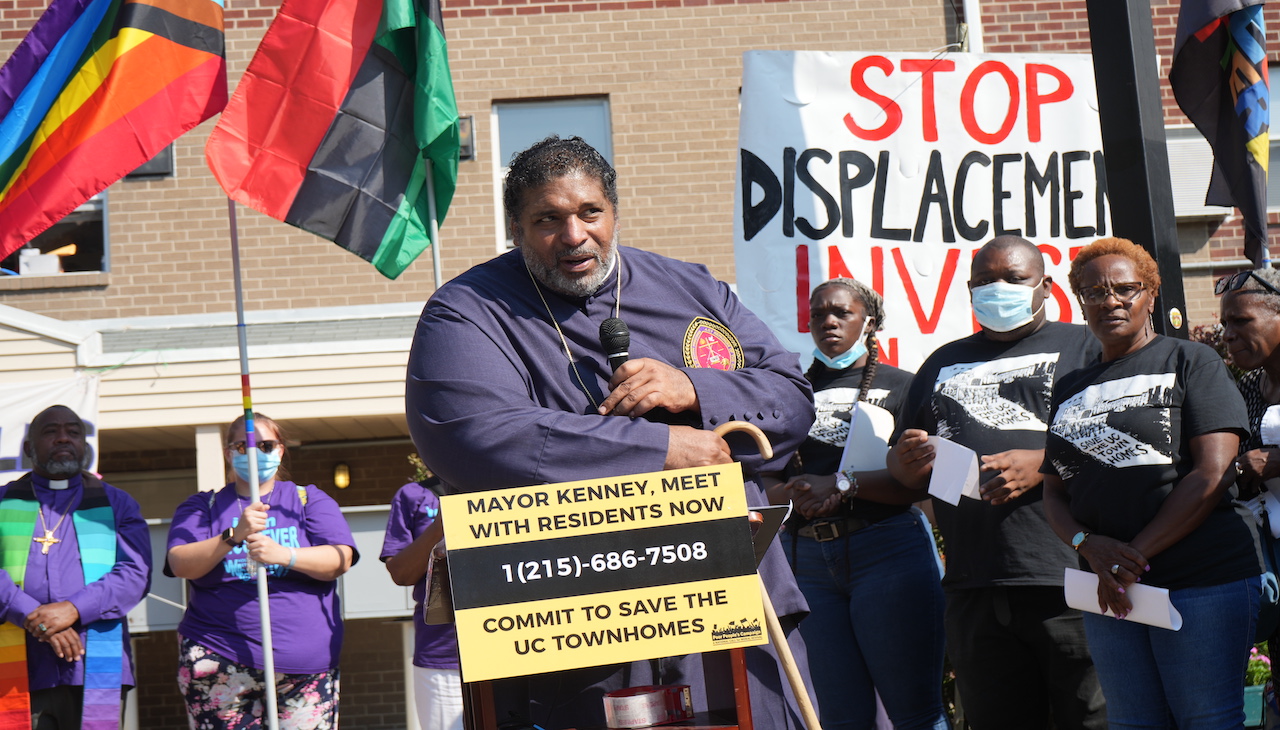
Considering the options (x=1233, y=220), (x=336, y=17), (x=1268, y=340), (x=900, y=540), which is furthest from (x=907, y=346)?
(x=1233, y=220)

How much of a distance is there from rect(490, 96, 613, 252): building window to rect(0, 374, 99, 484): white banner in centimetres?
396

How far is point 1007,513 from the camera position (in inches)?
161

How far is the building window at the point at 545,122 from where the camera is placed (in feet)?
37.0

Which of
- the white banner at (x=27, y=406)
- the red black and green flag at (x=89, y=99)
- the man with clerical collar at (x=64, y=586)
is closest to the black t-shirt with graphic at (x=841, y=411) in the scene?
the red black and green flag at (x=89, y=99)

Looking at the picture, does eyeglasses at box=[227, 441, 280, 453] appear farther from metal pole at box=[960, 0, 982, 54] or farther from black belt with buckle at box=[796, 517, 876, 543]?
metal pole at box=[960, 0, 982, 54]

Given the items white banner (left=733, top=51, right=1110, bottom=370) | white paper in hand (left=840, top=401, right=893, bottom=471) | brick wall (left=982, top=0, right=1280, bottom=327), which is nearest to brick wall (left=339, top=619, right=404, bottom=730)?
white banner (left=733, top=51, right=1110, bottom=370)

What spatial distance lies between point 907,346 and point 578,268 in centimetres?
329

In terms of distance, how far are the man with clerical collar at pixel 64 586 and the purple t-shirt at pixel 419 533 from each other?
51.9 inches

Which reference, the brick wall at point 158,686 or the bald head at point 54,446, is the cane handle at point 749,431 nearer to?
the bald head at point 54,446

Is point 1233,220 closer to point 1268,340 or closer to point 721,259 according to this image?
point 721,259

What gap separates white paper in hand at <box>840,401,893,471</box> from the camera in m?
4.52

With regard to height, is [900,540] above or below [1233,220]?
below

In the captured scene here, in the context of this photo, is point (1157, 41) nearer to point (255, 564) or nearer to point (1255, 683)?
point (1255, 683)

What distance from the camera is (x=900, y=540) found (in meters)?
4.49
